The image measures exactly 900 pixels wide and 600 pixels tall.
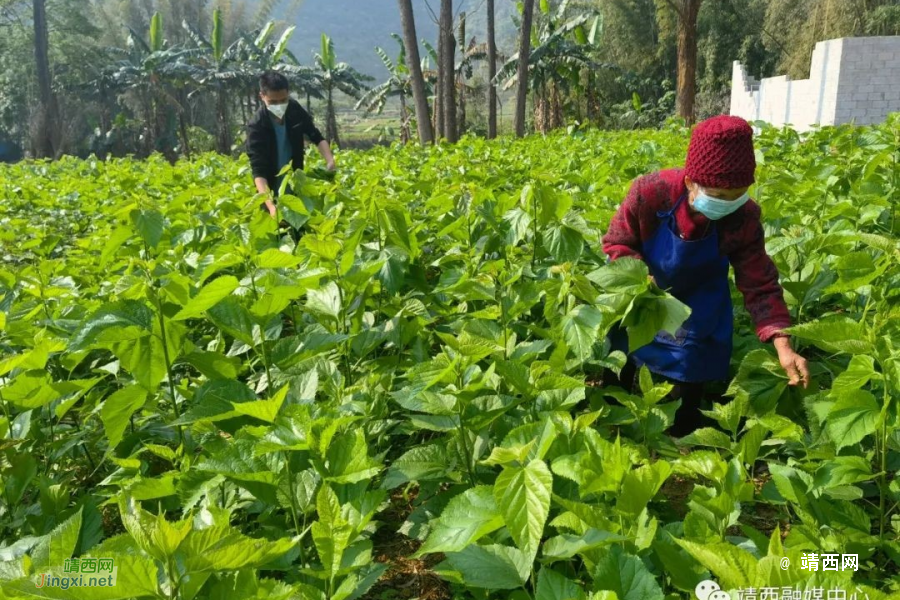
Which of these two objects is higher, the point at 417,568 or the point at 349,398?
the point at 349,398

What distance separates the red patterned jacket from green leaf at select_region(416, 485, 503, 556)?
1229 millimetres

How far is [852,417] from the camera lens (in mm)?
1536

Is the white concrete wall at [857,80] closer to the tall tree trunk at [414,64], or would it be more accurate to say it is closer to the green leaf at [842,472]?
the tall tree trunk at [414,64]

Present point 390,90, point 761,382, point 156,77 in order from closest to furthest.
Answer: point 761,382 → point 390,90 → point 156,77

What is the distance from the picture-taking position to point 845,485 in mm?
1649

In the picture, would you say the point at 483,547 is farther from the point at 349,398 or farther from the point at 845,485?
the point at 845,485

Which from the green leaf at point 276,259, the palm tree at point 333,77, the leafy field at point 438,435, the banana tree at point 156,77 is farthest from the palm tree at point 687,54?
the banana tree at point 156,77

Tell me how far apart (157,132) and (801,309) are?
128 ft

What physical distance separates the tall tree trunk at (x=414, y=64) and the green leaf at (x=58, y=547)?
402 inches

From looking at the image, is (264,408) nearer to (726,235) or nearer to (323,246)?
(323,246)

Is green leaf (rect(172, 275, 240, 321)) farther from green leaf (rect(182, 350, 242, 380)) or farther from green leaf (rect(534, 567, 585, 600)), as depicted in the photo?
green leaf (rect(534, 567, 585, 600))

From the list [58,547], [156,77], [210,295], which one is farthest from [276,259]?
[156,77]

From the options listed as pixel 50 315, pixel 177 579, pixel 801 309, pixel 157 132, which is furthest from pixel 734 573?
pixel 157 132

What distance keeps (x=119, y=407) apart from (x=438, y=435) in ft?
3.19
